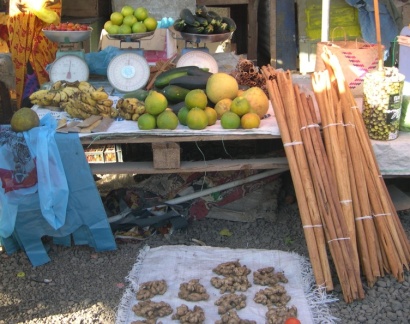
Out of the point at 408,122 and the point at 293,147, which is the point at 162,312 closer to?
the point at 293,147

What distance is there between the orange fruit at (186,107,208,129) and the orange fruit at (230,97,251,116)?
8.1 inches

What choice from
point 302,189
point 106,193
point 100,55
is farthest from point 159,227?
point 100,55

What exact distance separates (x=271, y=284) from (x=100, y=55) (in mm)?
2461

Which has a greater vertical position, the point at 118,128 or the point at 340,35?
the point at 340,35

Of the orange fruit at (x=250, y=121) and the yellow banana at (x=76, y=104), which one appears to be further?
the yellow banana at (x=76, y=104)

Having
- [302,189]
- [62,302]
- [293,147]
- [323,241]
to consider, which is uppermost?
[293,147]

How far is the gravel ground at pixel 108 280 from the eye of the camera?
299 cm

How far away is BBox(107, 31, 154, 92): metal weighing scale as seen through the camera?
3904mm

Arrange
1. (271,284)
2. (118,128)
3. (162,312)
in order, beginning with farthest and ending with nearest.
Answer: (118,128)
(271,284)
(162,312)

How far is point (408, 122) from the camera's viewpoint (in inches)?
143

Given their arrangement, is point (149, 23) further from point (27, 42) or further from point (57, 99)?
point (27, 42)

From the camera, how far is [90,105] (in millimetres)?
3738

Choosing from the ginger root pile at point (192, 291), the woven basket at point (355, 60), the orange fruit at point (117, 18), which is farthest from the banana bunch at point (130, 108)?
the woven basket at point (355, 60)

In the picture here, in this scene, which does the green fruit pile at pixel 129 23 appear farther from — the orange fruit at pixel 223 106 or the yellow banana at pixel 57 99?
the orange fruit at pixel 223 106
